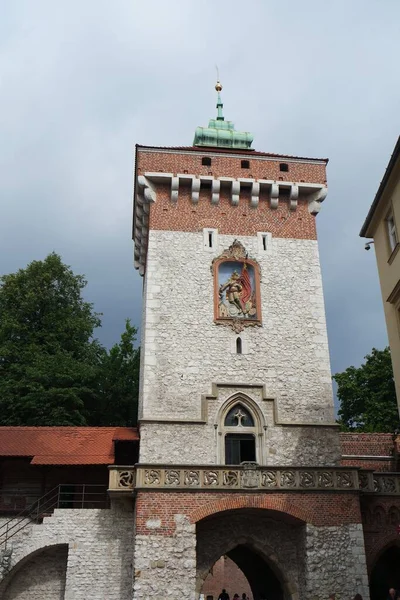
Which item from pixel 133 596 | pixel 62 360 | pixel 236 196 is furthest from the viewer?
pixel 62 360

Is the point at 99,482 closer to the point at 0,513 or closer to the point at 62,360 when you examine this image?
the point at 0,513

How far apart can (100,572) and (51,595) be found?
170cm

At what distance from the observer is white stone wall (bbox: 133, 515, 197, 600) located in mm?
16172

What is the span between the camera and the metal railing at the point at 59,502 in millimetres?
18031

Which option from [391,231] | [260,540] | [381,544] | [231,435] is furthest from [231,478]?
[391,231]

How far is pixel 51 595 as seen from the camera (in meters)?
17.9

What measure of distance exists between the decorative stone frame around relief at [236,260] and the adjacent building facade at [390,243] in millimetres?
4629

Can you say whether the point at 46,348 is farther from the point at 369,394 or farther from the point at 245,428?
the point at 369,394

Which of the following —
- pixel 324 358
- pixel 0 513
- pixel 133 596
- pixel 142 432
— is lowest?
pixel 133 596

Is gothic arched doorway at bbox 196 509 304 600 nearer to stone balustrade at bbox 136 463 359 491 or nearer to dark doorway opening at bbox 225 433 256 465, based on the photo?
stone balustrade at bbox 136 463 359 491

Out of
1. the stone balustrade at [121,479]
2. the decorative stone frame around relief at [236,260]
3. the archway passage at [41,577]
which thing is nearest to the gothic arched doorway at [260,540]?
the stone balustrade at [121,479]

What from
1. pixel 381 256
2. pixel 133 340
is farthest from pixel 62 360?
pixel 381 256

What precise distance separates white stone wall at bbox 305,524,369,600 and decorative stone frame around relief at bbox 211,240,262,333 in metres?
6.31

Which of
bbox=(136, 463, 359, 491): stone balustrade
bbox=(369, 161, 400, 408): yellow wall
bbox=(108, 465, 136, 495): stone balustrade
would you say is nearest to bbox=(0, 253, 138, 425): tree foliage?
bbox=(108, 465, 136, 495): stone balustrade
